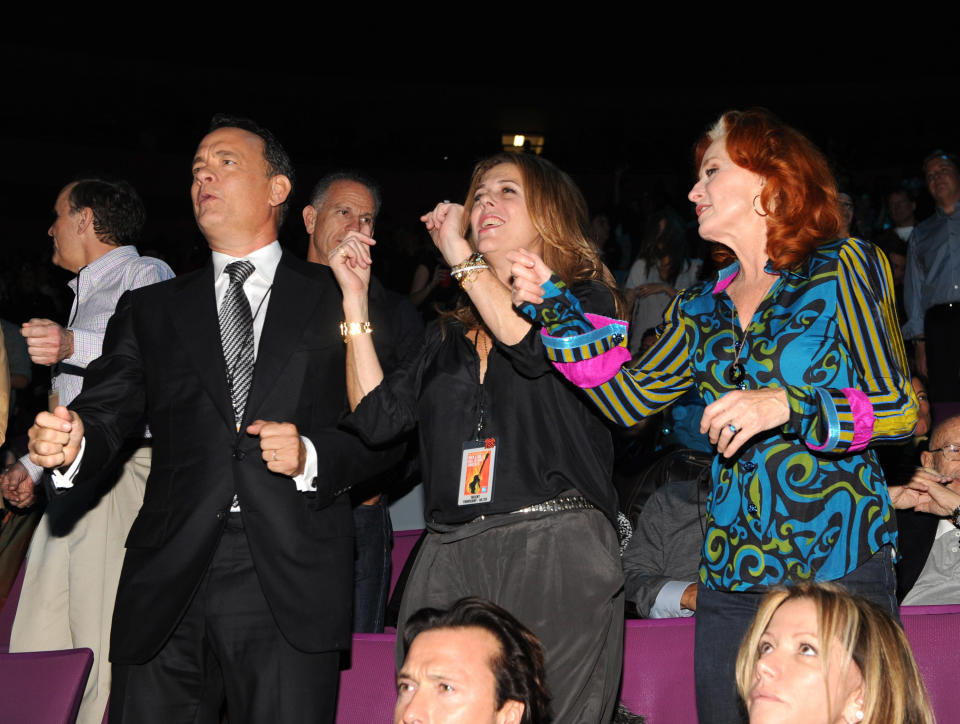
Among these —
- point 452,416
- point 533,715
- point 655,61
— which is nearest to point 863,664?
point 533,715

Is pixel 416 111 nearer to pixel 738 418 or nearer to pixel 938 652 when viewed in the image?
pixel 938 652

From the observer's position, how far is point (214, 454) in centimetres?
220

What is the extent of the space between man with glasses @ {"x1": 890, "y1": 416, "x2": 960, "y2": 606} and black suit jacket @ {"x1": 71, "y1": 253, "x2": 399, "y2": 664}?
1578 millimetres

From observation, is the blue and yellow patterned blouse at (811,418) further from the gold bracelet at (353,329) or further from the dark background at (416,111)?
the dark background at (416,111)

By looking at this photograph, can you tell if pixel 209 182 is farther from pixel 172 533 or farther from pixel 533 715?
pixel 533 715

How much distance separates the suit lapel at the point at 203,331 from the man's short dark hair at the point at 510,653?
2.02 ft

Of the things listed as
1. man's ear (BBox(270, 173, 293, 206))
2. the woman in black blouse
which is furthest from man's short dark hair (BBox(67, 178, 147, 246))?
the woman in black blouse

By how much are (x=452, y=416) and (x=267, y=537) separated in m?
0.44

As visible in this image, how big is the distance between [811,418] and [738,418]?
0.14 m

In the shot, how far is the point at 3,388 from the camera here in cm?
275

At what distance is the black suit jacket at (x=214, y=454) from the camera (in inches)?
84.4

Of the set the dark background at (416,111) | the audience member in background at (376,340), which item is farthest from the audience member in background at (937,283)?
the dark background at (416,111)

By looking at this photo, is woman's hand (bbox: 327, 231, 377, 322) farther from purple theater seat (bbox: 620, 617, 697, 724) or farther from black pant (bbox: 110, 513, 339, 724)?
purple theater seat (bbox: 620, 617, 697, 724)

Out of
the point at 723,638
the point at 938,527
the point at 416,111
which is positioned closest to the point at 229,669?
the point at 723,638
